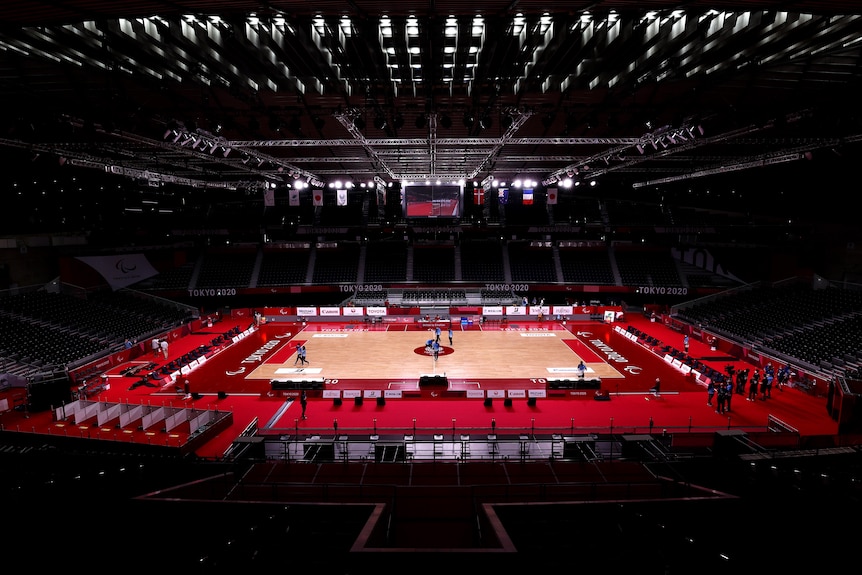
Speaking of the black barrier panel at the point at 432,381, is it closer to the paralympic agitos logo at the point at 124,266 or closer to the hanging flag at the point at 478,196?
the hanging flag at the point at 478,196

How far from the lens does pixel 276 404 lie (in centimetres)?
2006

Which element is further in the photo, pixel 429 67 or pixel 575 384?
pixel 575 384

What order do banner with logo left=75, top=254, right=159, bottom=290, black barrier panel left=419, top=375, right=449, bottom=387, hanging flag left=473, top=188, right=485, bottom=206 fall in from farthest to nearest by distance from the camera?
banner with logo left=75, top=254, right=159, bottom=290 → hanging flag left=473, top=188, right=485, bottom=206 → black barrier panel left=419, top=375, right=449, bottom=387

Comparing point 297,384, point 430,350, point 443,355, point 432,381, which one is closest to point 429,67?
point 432,381

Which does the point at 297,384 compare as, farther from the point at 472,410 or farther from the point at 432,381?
the point at 472,410

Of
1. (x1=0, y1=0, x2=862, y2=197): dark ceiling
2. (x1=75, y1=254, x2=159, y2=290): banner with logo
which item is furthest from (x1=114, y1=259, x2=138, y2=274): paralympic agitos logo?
(x1=0, y1=0, x2=862, y2=197): dark ceiling

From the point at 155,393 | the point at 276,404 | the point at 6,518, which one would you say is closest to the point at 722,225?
the point at 276,404

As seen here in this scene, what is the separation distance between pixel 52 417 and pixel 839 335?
38.1 meters

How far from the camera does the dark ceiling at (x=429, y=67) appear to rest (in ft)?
31.4

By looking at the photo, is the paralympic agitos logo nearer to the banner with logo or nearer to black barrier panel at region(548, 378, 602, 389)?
the banner with logo

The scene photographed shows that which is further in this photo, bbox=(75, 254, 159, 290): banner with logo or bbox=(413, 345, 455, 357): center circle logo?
bbox=(75, 254, 159, 290): banner with logo

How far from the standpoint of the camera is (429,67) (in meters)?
12.8

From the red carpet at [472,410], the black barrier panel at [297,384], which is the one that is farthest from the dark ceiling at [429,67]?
the red carpet at [472,410]

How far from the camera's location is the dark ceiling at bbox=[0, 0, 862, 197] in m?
9.59
